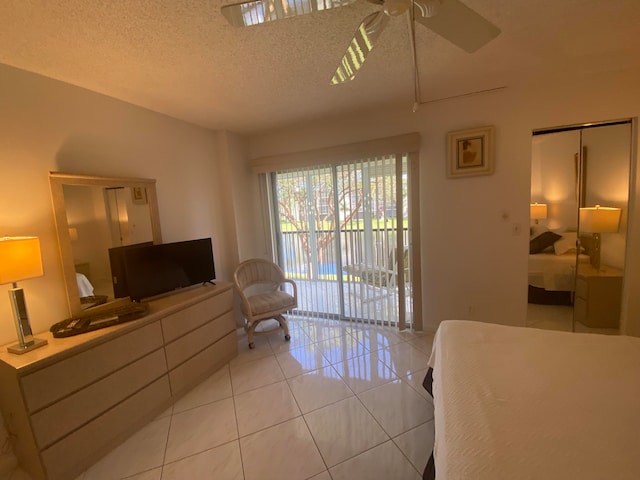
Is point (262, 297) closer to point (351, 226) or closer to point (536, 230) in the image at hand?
point (351, 226)

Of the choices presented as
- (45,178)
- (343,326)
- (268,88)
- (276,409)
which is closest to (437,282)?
(343,326)

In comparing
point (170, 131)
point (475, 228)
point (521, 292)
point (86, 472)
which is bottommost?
point (86, 472)

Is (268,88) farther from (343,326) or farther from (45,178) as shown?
(343,326)

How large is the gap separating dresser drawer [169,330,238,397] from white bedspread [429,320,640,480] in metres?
1.93

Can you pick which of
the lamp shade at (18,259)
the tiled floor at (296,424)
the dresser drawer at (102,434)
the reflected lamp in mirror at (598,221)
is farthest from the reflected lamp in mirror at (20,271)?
the reflected lamp in mirror at (598,221)

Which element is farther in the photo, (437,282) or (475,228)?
(437,282)

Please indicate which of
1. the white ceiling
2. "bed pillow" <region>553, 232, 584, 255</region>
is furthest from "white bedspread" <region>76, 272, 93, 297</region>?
"bed pillow" <region>553, 232, 584, 255</region>

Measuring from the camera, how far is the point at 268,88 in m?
2.23

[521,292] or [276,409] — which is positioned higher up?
[521,292]

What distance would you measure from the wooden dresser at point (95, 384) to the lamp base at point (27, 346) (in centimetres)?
3

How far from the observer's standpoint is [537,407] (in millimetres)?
1161

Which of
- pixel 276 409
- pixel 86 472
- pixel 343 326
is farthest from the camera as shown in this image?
pixel 343 326

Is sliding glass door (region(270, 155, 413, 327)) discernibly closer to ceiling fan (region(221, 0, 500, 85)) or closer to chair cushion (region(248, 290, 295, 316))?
chair cushion (region(248, 290, 295, 316))

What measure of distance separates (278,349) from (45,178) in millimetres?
2397
